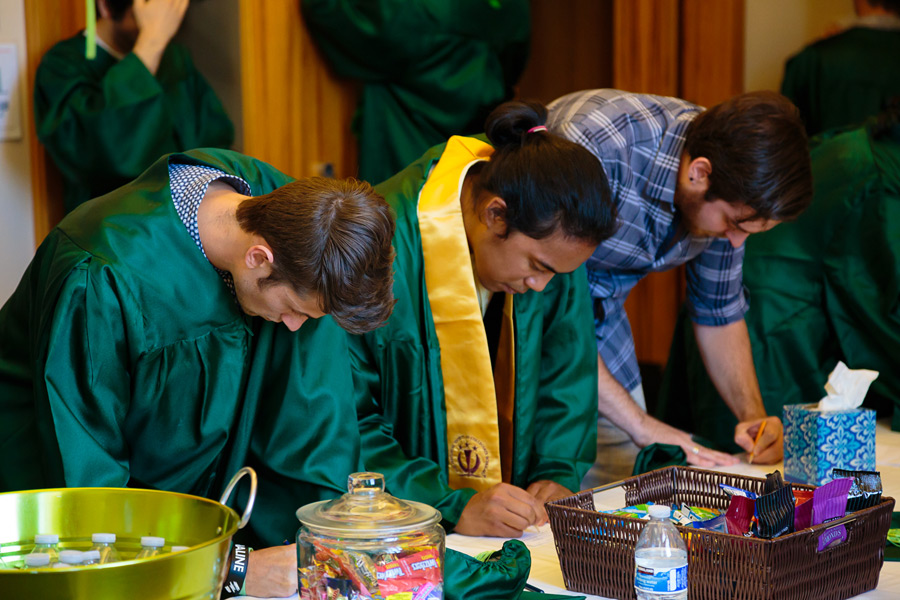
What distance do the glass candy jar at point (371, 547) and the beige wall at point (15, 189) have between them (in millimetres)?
1920

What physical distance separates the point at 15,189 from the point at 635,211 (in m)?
1.58

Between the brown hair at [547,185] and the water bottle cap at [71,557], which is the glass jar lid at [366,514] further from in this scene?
the brown hair at [547,185]

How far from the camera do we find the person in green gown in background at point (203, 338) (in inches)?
49.9

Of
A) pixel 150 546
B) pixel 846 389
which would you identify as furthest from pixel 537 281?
pixel 150 546

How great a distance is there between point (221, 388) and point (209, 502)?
504mm

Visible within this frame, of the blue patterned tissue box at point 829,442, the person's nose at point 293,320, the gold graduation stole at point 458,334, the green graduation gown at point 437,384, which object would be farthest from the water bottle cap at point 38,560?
the blue patterned tissue box at point 829,442

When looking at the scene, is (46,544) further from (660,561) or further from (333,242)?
(660,561)

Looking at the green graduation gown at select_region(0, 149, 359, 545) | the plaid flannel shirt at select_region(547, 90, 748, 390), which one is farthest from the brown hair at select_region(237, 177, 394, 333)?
the plaid flannel shirt at select_region(547, 90, 748, 390)

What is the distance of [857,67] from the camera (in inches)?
143

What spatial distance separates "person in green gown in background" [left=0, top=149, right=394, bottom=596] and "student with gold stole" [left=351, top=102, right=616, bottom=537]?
0.68 ft

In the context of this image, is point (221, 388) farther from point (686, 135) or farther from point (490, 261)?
point (686, 135)

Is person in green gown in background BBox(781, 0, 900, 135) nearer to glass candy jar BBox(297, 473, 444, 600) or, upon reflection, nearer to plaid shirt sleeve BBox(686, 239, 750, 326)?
plaid shirt sleeve BBox(686, 239, 750, 326)

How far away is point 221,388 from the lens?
1424mm

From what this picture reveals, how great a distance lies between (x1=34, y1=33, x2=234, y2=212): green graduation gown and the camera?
8.34 ft
